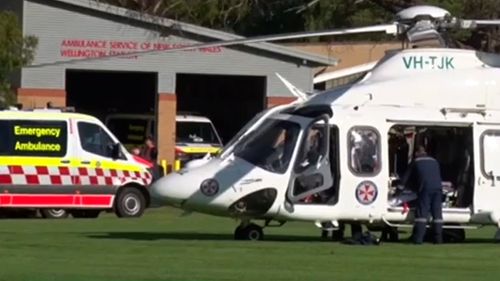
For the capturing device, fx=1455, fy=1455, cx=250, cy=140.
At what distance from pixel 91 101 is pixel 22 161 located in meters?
23.0

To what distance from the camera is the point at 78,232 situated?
23750mm

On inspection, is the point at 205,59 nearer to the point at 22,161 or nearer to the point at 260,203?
the point at 22,161

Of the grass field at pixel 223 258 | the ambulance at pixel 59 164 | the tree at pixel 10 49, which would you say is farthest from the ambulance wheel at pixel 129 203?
the grass field at pixel 223 258

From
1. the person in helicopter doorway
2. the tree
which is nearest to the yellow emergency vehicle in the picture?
the tree

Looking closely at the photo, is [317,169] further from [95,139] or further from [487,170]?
[95,139]

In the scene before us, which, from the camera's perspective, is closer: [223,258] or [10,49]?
[223,258]

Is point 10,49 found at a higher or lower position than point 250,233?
higher

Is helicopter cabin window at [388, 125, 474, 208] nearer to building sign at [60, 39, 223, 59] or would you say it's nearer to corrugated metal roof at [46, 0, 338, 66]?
corrugated metal roof at [46, 0, 338, 66]

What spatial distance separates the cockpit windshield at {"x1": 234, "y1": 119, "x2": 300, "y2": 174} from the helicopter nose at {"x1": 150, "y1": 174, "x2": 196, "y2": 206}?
88 cm

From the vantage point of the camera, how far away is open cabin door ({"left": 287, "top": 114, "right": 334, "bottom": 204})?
786 inches

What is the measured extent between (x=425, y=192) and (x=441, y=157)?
47.9 inches

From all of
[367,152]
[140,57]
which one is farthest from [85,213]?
[367,152]

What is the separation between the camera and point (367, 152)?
20359 mm

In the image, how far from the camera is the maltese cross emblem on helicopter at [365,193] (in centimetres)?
2012
